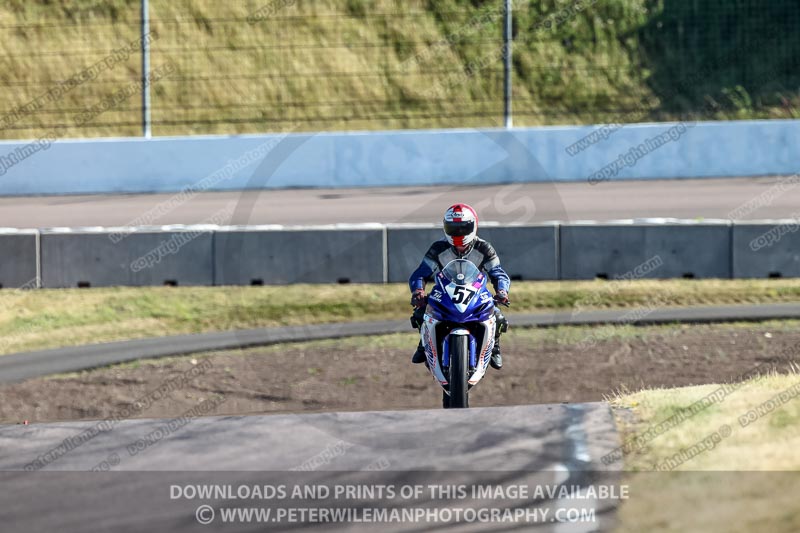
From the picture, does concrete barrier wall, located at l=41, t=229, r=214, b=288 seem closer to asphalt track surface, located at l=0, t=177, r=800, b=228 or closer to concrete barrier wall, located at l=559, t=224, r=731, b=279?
asphalt track surface, located at l=0, t=177, r=800, b=228

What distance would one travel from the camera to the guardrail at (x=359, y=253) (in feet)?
53.1

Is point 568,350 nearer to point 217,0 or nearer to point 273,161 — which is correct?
point 273,161

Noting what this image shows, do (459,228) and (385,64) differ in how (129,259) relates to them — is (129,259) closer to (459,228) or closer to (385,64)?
(459,228)

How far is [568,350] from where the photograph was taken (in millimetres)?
13859

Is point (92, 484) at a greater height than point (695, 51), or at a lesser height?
lesser

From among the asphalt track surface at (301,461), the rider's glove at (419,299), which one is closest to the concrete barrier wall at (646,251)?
the rider's glove at (419,299)

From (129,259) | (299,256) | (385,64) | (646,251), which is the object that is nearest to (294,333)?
(299,256)

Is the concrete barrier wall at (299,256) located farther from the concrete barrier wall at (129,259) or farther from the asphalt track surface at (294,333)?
the asphalt track surface at (294,333)

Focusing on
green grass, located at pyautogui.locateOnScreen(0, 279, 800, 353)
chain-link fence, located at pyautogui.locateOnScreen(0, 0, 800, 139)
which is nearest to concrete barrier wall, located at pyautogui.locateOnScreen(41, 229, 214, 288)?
green grass, located at pyautogui.locateOnScreen(0, 279, 800, 353)

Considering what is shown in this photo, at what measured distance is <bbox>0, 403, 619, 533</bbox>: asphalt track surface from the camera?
678 centimetres

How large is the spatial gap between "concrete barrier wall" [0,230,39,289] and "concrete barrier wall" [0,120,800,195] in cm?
926

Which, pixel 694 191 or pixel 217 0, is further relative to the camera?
pixel 217 0

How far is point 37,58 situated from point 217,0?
4.49 metres

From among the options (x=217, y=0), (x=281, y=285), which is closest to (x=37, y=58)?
(x=217, y=0)
